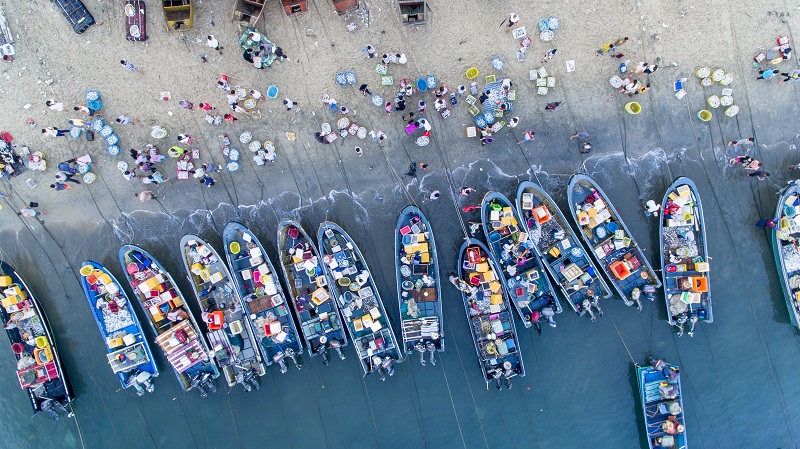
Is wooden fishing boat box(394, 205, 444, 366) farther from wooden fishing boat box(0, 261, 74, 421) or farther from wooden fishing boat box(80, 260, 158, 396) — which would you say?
wooden fishing boat box(0, 261, 74, 421)

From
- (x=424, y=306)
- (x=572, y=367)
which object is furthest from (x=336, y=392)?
Result: (x=572, y=367)

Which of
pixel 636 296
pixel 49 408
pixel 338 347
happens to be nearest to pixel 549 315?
pixel 636 296

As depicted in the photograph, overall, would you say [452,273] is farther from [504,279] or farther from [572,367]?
[572,367]

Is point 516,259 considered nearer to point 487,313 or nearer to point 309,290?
point 487,313

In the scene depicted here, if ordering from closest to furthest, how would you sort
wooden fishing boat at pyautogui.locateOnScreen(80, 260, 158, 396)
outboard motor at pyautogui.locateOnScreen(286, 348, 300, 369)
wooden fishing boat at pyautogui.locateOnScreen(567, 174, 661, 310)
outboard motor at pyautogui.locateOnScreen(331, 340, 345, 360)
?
1. wooden fishing boat at pyautogui.locateOnScreen(80, 260, 158, 396)
2. wooden fishing boat at pyautogui.locateOnScreen(567, 174, 661, 310)
3. outboard motor at pyautogui.locateOnScreen(286, 348, 300, 369)
4. outboard motor at pyautogui.locateOnScreen(331, 340, 345, 360)

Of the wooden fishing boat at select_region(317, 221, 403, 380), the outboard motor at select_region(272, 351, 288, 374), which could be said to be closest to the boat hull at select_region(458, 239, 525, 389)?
the wooden fishing boat at select_region(317, 221, 403, 380)

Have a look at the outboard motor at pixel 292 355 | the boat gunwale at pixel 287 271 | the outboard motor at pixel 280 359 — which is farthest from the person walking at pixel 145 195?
the outboard motor at pixel 292 355
